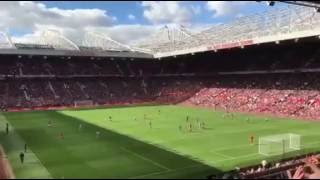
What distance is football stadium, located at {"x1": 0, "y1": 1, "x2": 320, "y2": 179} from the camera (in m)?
31.8

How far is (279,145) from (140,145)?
11940 mm

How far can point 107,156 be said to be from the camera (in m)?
34.4

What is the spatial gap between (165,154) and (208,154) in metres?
3.43

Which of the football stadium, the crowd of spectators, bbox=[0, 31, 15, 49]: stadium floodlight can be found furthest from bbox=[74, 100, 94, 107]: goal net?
the crowd of spectators

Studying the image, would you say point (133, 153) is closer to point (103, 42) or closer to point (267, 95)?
point (267, 95)

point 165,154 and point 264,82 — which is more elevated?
point 264,82

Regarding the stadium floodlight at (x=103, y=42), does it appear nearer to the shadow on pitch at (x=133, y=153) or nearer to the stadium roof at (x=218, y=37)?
the stadium roof at (x=218, y=37)

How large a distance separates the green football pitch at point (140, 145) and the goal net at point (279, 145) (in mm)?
705

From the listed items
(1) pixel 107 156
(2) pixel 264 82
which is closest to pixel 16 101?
(2) pixel 264 82

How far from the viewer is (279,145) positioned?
36406mm

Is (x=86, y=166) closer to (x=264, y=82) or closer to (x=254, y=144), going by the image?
(x=254, y=144)

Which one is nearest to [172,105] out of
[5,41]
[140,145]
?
[5,41]

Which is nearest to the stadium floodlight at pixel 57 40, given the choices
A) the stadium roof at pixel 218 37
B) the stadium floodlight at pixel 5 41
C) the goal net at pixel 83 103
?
the stadium roof at pixel 218 37

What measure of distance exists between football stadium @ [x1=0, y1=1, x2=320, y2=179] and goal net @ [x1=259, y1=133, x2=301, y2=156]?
12cm
